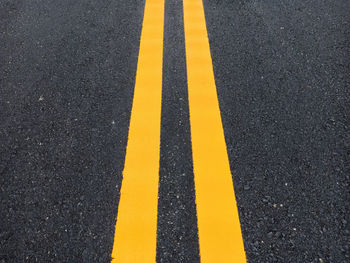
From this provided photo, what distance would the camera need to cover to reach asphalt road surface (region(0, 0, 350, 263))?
4.50 ft

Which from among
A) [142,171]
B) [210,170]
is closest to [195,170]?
[210,170]

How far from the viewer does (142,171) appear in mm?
1605

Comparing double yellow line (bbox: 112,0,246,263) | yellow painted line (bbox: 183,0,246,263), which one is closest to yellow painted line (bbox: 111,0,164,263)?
double yellow line (bbox: 112,0,246,263)

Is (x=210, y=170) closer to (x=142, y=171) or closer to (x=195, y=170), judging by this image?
(x=195, y=170)

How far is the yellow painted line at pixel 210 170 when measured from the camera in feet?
4.37

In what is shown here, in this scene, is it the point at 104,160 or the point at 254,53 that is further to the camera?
the point at 254,53

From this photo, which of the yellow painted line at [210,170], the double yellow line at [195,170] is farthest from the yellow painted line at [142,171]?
the yellow painted line at [210,170]

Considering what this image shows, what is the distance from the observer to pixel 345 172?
1.58m

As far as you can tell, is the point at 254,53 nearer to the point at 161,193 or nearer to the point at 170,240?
the point at 161,193

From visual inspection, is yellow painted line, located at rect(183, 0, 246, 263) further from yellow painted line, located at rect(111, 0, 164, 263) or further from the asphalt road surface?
yellow painted line, located at rect(111, 0, 164, 263)

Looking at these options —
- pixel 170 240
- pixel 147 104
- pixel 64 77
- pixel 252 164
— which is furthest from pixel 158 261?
pixel 64 77

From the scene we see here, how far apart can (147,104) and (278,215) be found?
1.07 meters

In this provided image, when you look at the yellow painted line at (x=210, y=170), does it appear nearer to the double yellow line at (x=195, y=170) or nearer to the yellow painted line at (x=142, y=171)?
the double yellow line at (x=195, y=170)

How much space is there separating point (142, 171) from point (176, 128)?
37 cm
